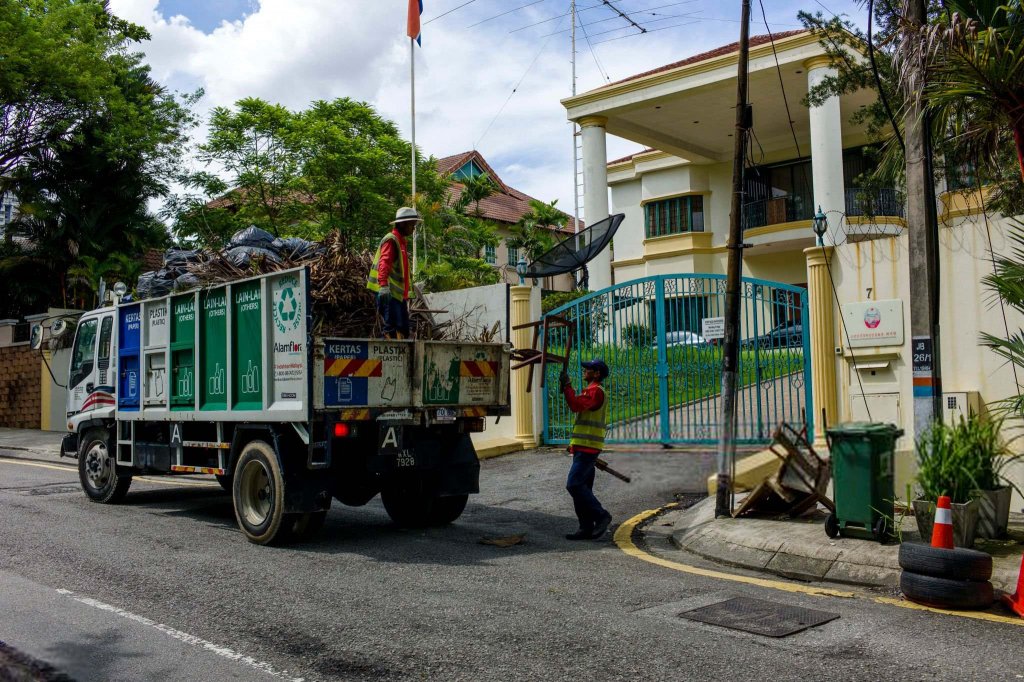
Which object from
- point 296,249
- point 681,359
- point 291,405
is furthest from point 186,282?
point 681,359

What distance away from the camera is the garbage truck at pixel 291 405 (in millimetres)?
7281

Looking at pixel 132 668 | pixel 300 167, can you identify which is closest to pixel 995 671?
pixel 132 668

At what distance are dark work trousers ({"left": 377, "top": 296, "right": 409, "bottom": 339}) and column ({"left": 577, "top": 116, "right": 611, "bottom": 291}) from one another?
17.0m

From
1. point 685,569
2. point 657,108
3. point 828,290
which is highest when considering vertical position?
point 657,108

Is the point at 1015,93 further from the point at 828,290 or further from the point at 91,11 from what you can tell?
the point at 91,11

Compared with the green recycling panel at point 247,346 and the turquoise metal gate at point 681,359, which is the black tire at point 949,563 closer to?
the green recycling panel at point 247,346

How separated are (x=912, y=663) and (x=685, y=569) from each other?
247 centimetres

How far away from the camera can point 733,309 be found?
8.39 metres

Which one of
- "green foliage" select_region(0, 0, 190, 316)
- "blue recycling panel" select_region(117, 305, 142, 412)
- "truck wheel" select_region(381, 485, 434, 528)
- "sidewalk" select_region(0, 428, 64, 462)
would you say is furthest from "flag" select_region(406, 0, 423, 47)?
"truck wheel" select_region(381, 485, 434, 528)

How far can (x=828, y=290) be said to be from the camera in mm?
10758

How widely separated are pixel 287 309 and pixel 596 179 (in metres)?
18.6

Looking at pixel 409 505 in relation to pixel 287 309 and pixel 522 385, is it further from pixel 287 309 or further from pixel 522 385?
pixel 522 385

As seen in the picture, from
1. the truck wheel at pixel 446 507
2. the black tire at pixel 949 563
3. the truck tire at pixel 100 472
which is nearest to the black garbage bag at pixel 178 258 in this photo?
the truck tire at pixel 100 472

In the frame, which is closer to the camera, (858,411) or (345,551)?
(345,551)
